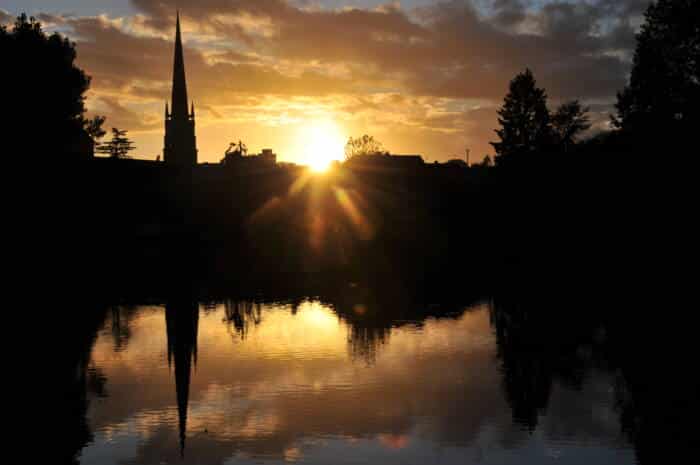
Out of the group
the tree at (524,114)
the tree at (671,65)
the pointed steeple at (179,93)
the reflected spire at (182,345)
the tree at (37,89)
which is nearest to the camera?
the reflected spire at (182,345)

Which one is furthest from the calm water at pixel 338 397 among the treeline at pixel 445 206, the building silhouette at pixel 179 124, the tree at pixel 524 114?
the building silhouette at pixel 179 124

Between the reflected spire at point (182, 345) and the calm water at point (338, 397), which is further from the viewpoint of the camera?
the reflected spire at point (182, 345)

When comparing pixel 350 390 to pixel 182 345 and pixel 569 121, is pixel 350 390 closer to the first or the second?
pixel 182 345

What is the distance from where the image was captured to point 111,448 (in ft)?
63.8

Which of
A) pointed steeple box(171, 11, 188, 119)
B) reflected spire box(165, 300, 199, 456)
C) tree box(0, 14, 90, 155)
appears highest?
pointed steeple box(171, 11, 188, 119)

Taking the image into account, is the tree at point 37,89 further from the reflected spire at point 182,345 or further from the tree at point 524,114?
the tree at point 524,114

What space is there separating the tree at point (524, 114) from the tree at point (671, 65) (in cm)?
3257

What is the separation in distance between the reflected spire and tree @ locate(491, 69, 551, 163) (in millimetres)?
60423

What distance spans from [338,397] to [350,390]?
1.09 m

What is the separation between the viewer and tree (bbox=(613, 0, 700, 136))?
53938 millimetres

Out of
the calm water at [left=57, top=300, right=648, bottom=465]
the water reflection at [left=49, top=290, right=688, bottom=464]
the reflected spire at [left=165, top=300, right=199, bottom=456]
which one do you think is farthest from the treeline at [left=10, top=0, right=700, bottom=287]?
the calm water at [left=57, top=300, right=648, bottom=465]

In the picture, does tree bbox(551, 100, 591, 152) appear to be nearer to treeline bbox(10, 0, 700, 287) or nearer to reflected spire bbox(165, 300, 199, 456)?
treeline bbox(10, 0, 700, 287)

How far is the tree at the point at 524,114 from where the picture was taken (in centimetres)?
9588

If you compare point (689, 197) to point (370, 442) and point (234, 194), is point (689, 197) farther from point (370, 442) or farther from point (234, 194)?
point (234, 194)
